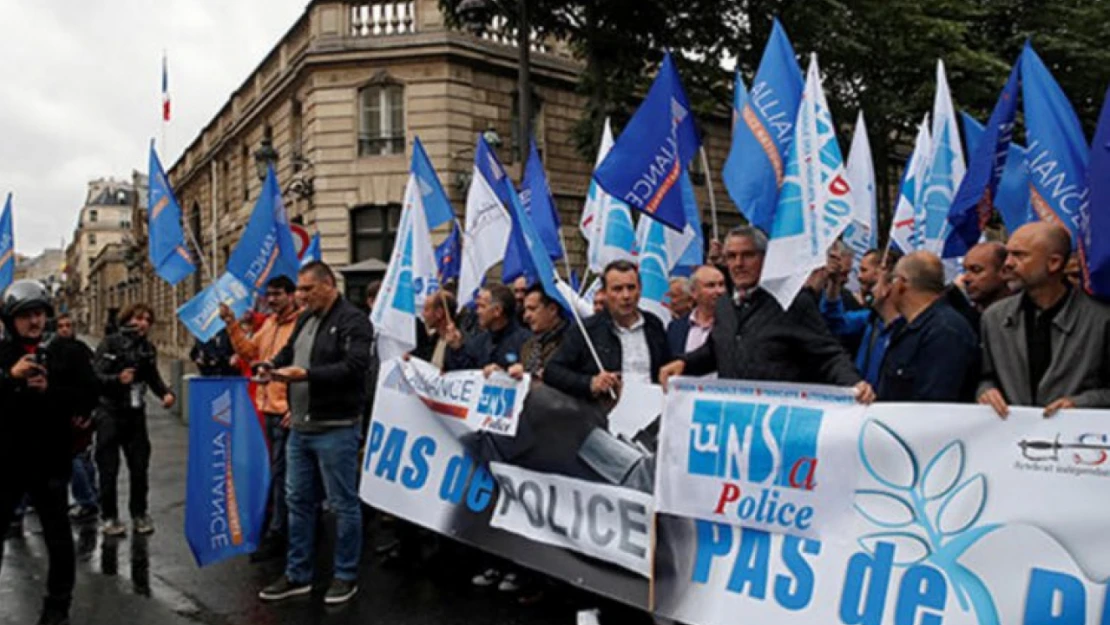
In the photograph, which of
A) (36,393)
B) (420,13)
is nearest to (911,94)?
(420,13)

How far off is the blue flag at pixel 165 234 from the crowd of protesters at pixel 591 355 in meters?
0.89

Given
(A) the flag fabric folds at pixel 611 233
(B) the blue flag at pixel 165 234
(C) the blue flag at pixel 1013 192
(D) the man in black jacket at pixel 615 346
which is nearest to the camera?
(D) the man in black jacket at pixel 615 346

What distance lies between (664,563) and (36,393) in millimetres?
3330

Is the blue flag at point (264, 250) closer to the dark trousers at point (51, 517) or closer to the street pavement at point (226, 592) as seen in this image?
the street pavement at point (226, 592)

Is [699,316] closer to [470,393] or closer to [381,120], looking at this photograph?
A: [470,393]


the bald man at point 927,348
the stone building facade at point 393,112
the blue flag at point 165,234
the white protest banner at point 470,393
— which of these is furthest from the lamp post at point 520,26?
the stone building facade at point 393,112

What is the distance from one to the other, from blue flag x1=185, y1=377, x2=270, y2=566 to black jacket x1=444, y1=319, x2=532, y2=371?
129 cm

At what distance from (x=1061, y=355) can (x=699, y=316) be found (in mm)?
2717

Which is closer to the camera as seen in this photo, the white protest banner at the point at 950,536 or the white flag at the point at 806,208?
the white protest banner at the point at 950,536

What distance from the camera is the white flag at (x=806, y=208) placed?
4086mm

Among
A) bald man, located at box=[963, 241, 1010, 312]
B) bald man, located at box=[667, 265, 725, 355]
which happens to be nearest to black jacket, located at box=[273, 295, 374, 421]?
bald man, located at box=[667, 265, 725, 355]

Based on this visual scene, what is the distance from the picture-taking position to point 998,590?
3.35m

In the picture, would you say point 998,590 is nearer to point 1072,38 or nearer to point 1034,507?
point 1034,507

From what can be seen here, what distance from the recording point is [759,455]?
401 centimetres
